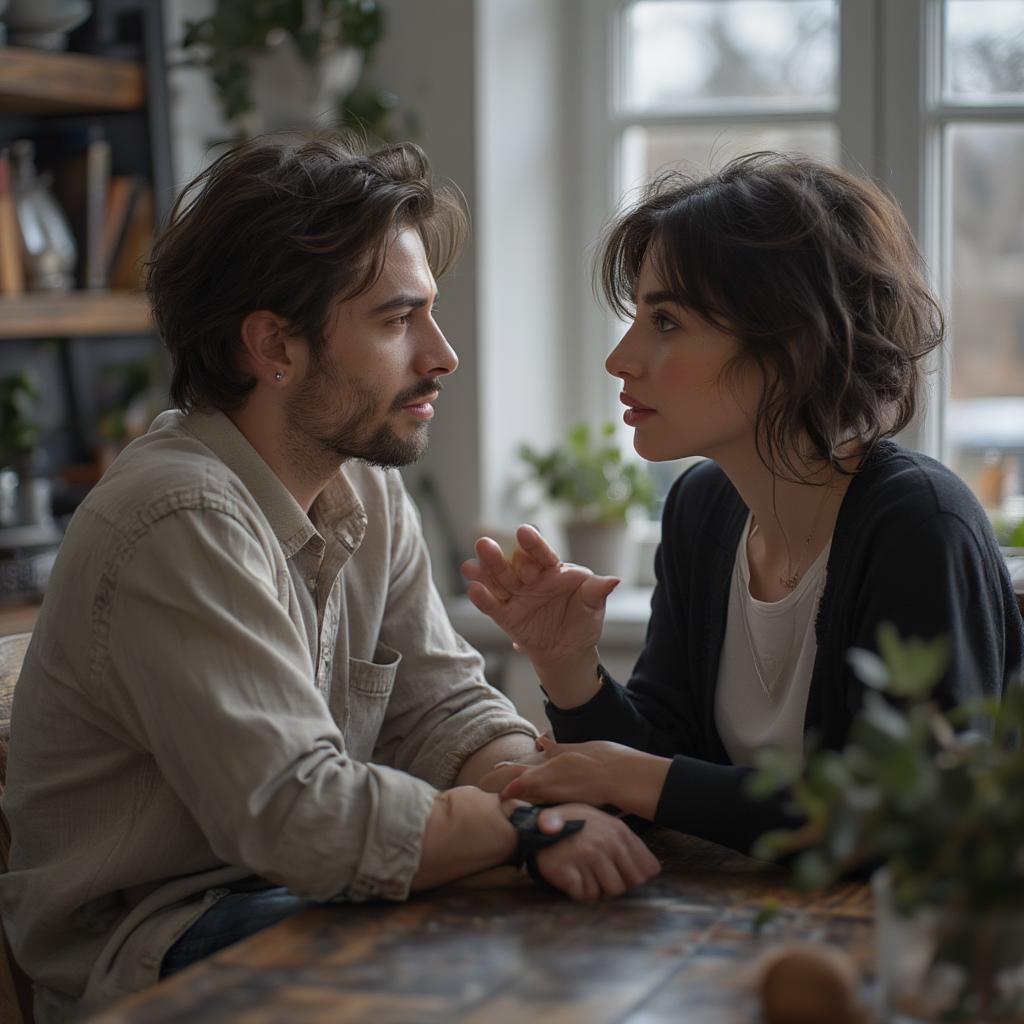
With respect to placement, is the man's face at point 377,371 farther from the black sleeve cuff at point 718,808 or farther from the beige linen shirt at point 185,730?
the black sleeve cuff at point 718,808

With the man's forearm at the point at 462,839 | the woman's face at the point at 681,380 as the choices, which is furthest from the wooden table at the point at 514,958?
the woman's face at the point at 681,380

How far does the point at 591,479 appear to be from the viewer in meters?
3.28

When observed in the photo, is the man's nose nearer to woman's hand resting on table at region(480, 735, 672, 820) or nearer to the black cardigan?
the black cardigan

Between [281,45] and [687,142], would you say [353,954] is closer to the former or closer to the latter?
[281,45]

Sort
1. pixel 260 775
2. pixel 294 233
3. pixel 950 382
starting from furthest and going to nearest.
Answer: pixel 950 382 → pixel 294 233 → pixel 260 775

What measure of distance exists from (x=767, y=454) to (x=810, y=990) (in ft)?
2.89

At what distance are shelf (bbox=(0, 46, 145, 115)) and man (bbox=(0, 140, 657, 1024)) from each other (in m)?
1.02

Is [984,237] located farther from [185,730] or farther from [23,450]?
[185,730]

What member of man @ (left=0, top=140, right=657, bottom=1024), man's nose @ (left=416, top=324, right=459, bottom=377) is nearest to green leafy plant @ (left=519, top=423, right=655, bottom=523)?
man @ (left=0, top=140, right=657, bottom=1024)

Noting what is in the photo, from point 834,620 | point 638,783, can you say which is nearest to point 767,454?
point 834,620

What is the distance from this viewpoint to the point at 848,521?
1626 millimetres

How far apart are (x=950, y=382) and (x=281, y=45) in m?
1.58

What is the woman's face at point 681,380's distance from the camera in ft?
5.63

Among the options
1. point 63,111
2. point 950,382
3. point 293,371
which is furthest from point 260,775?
point 950,382
